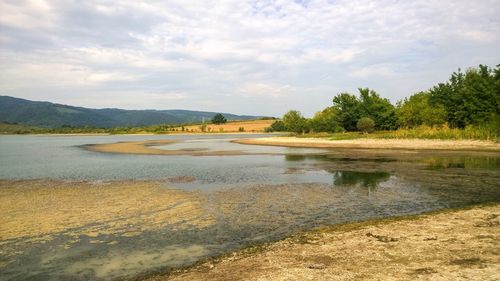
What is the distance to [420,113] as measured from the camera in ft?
236

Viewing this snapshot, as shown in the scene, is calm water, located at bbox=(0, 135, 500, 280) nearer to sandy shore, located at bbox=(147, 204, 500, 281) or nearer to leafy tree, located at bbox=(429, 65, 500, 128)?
sandy shore, located at bbox=(147, 204, 500, 281)

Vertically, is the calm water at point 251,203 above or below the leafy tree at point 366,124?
below

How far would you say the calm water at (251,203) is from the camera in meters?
10.7

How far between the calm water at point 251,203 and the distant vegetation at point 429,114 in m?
26.2

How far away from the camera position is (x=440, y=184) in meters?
21.8

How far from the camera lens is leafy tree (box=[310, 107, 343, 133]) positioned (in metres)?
90.6

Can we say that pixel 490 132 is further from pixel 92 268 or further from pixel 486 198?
pixel 92 268

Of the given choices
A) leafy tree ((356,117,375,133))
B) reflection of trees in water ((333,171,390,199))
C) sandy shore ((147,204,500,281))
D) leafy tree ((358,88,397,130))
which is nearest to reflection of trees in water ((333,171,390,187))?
reflection of trees in water ((333,171,390,199))

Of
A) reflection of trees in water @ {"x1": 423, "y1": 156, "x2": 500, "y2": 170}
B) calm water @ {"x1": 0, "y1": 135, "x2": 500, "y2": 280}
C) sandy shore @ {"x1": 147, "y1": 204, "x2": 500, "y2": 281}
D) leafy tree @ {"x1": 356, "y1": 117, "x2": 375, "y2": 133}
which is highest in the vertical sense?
leafy tree @ {"x1": 356, "y1": 117, "x2": 375, "y2": 133}

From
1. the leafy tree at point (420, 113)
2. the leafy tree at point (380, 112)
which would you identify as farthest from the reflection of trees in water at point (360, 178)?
the leafy tree at point (380, 112)

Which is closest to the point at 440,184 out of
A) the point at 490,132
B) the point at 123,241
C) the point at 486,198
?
the point at 486,198

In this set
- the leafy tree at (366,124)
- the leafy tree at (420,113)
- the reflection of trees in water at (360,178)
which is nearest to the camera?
the reflection of trees in water at (360,178)

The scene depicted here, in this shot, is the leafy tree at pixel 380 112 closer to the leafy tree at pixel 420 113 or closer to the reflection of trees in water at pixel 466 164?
the leafy tree at pixel 420 113

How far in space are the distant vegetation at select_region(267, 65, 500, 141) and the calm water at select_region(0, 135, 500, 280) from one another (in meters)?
26.2
